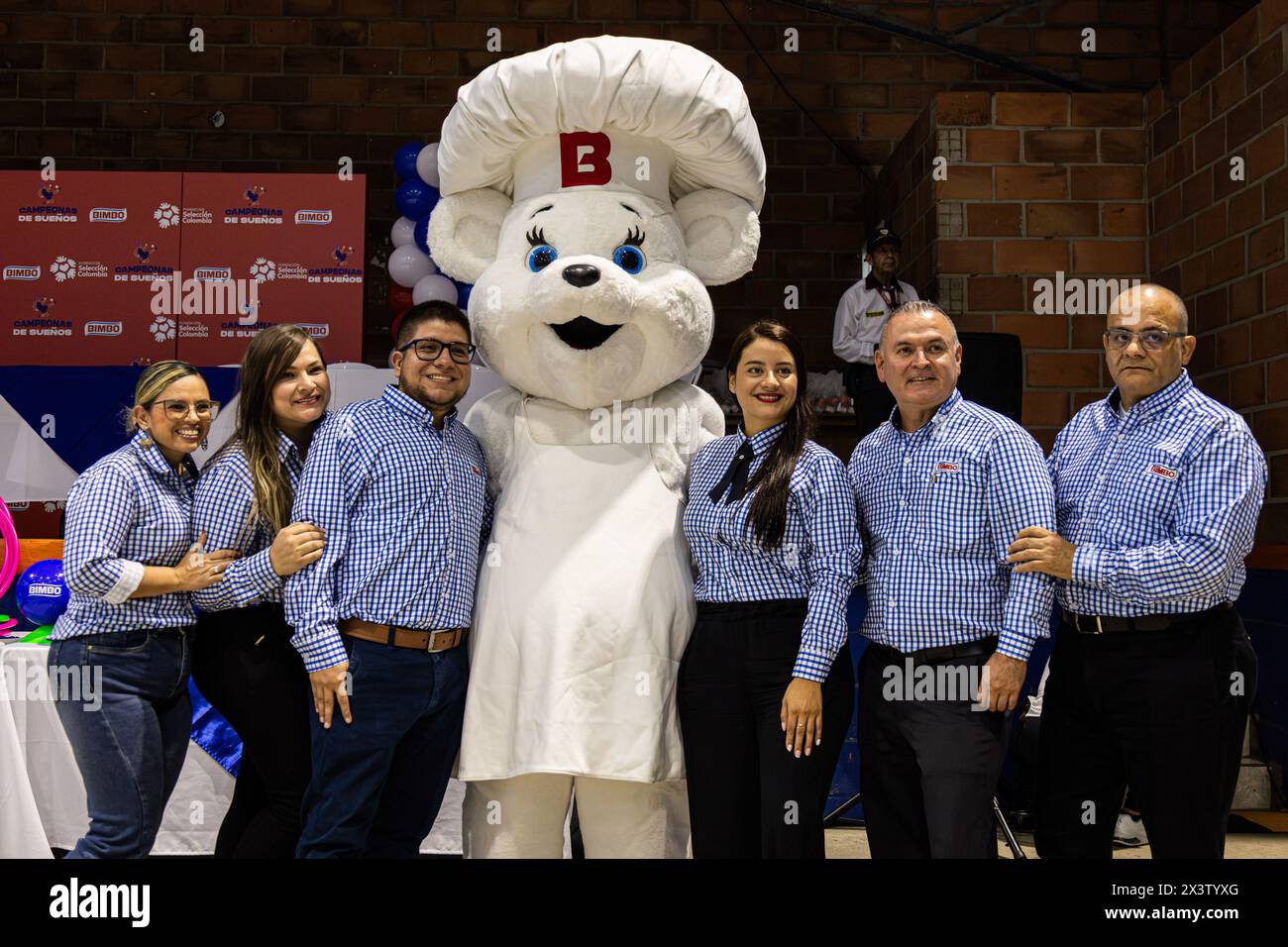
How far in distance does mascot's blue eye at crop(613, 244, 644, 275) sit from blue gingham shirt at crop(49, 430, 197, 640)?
1.12 meters

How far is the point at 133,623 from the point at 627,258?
4.44ft

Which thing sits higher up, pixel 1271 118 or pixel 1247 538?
pixel 1271 118

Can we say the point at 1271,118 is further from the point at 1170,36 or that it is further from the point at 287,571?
the point at 287,571

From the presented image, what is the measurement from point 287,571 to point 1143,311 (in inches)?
72.6

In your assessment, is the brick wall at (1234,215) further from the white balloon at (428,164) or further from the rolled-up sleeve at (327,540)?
the rolled-up sleeve at (327,540)

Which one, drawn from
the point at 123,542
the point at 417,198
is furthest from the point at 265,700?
the point at 417,198

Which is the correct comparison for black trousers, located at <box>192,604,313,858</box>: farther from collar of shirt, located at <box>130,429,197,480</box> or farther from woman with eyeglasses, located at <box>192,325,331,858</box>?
collar of shirt, located at <box>130,429,197,480</box>

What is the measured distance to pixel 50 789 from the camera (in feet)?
10.8

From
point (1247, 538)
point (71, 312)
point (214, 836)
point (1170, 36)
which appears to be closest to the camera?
point (1247, 538)

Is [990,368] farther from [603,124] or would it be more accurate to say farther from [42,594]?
[42,594]

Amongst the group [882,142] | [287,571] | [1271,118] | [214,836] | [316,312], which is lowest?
[214,836]

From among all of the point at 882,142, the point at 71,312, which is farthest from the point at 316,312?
the point at 882,142

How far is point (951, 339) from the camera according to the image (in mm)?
2471
